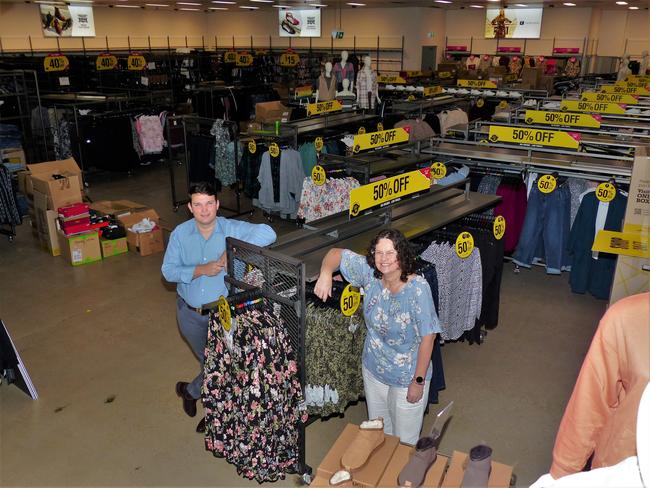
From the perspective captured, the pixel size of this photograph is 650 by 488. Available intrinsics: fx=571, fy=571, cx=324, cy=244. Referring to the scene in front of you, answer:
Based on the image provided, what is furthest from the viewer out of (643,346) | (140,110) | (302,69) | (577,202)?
(302,69)

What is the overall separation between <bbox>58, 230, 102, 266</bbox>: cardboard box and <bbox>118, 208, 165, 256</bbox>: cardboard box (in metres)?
0.39

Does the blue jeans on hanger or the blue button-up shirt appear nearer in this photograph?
the blue button-up shirt

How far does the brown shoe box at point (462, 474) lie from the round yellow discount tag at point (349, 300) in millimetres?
1063

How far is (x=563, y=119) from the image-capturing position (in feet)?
23.0

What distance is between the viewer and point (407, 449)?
2346 millimetres

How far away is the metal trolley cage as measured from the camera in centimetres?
296

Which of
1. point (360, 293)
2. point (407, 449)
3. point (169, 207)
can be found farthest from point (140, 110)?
point (407, 449)

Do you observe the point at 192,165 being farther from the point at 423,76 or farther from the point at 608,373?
the point at 423,76

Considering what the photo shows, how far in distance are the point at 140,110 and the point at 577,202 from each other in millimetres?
8034

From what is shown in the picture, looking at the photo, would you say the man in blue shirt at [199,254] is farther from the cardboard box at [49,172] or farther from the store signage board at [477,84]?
the store signage board at [477,84]

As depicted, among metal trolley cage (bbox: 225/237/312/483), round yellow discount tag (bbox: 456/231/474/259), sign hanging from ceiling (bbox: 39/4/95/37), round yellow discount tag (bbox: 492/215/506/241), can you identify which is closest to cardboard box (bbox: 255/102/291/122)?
round yellow discount tag (bbox: 492/215/506/241)

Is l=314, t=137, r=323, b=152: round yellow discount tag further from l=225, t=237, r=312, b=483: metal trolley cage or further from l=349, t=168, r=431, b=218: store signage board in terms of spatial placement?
l=225, t=237, r=312, b=483: metal trolley cage

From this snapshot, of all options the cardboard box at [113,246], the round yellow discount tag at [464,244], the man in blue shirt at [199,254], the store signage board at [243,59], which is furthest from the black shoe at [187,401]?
the store signage board at [243,59]

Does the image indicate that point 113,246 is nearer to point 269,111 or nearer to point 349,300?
point 349,300
